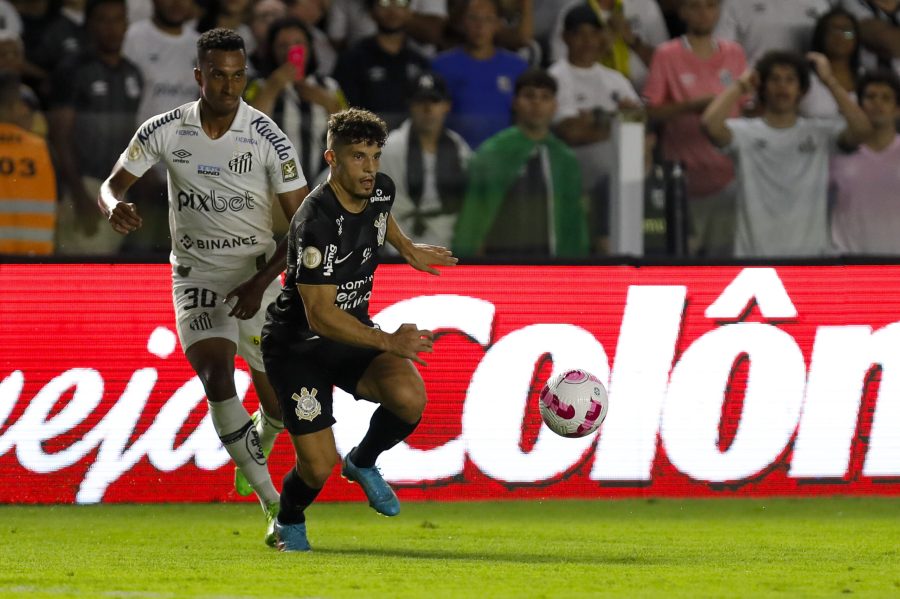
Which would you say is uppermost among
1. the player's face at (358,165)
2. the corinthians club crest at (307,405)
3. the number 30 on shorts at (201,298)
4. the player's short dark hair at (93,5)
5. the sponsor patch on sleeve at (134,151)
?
the player's short dark hair at (93,5)

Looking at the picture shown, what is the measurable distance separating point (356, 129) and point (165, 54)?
16.4ft

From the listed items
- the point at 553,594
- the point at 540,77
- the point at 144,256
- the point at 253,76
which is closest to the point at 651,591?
the point at 553,594

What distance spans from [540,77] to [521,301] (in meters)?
1.94

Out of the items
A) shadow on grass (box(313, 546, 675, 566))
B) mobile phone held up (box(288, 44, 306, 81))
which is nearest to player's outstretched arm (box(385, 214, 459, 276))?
shadow on grass (box(313, 546, 675, 566))

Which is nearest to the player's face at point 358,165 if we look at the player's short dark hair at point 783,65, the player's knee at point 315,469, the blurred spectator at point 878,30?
the player's knee at point 315,469

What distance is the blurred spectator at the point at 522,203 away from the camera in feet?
32.5

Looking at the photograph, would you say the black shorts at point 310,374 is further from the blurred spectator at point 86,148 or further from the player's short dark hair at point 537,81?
the player's short dark hair at point 537,81

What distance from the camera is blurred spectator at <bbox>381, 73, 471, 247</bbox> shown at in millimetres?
9797

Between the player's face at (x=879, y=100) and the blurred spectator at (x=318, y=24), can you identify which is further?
the blurred spectator at (x=318, y=24)

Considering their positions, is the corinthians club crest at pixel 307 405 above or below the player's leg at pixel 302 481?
above

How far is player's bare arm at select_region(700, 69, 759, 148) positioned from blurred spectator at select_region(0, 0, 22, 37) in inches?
212

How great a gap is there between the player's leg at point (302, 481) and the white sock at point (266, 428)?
1.18 m

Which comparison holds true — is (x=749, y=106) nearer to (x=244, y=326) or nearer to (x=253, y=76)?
(x=253, y=76)

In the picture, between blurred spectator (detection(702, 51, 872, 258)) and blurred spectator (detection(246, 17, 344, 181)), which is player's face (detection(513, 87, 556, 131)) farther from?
blurred spectator (detection(246, 17, 344, 181))
